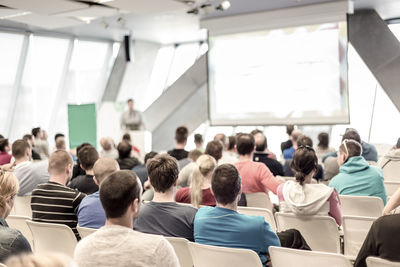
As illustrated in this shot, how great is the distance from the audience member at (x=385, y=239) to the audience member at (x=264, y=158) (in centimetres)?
366

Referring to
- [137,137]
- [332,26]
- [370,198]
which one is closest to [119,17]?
[137,137]

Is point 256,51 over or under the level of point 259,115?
over

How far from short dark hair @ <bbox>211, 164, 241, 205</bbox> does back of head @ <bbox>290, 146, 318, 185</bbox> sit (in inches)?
38.6

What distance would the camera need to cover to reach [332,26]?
999 cm

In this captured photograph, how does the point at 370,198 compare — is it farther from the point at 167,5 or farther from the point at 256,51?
the point at 256,51

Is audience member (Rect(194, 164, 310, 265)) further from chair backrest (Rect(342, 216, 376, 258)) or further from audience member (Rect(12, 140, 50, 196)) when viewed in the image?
audience member (Rect(12, 140, 50, 196))

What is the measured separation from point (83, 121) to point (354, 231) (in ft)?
33.0

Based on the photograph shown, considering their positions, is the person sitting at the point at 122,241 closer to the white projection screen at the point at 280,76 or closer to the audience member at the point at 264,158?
the audience member at the point at 264,158

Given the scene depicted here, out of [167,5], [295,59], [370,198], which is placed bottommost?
[370,198]

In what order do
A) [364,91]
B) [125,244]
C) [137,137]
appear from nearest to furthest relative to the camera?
[125,244] < [137,137] < [364,91]

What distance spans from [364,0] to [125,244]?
9.34 metres

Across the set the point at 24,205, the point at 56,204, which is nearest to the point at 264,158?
the point at 24,205

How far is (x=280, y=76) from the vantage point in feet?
35.7

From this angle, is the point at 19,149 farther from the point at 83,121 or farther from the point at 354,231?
the point at 83,121
